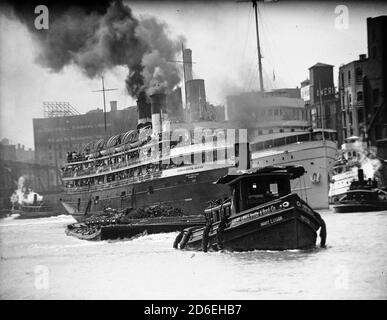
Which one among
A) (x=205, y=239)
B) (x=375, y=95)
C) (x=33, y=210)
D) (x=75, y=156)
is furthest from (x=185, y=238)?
(x=33, y=210)

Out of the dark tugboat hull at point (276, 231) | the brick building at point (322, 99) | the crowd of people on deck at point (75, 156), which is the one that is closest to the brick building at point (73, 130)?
the crowd of people on deck at point (75, 156)

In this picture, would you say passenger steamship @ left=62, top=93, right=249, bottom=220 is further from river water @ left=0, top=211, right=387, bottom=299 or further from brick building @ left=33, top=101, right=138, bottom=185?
river water @ left=0, top=211, right=387, bottom=299

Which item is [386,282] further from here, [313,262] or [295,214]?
[295,214]

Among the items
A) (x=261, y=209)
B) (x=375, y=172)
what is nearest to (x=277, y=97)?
(x=261, y=209)

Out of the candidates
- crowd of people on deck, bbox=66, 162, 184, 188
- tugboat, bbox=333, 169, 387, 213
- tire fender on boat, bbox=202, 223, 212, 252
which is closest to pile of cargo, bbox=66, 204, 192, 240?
crowd of people on deck, bbox=66, 162, 184, 188

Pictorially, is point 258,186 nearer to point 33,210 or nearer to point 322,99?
point 322,99

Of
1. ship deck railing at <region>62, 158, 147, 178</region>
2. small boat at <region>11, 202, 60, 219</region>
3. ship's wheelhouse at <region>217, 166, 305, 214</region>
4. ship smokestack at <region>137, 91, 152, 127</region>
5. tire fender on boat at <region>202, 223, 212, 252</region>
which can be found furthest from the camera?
ship deck railing at <region>62, 158, 147, 178</region>
